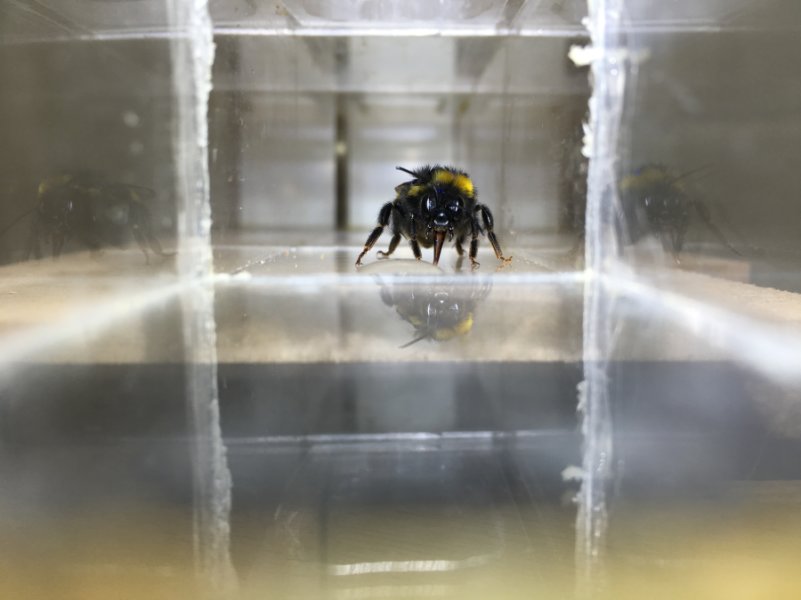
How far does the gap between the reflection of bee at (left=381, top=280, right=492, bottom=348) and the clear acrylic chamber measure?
0.05ft

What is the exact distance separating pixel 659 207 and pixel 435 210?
0.58m

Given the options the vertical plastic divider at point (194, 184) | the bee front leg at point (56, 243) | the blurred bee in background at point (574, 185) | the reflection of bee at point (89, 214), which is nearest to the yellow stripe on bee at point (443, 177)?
the blurred bee in background at point (574, 185)

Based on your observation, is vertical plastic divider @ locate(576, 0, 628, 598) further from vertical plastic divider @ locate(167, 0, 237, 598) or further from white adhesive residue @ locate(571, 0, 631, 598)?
vertical plastic divider @ locate(167, 0, 237, 598)

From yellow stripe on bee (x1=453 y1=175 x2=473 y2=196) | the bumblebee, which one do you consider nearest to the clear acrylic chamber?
the bumblebee

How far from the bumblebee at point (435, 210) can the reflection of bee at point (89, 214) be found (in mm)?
627

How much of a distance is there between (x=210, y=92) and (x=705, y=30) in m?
1.27

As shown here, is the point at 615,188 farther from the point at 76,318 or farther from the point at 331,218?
the point at 331,218

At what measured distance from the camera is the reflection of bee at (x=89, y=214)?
4.15 feet

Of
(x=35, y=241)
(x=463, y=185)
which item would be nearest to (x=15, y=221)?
(x=35, y=241)

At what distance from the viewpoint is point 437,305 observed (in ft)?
4.11

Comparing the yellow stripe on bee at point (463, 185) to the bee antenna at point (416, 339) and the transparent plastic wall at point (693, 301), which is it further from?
the bee antenna at point (416, 339)

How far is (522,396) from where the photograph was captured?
2.46ft

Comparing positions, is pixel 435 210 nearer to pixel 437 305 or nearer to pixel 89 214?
pixel 437 305

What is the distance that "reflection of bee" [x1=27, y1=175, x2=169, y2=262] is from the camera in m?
1.26
